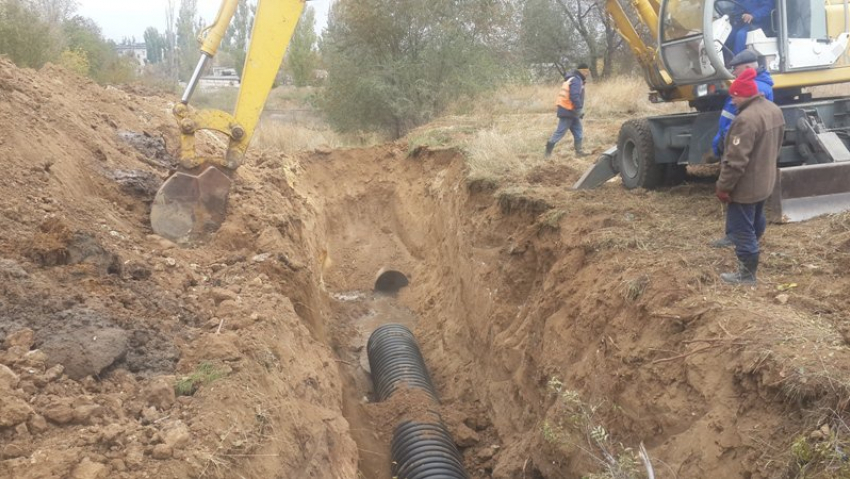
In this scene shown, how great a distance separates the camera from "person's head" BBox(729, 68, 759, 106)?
17.8 ft

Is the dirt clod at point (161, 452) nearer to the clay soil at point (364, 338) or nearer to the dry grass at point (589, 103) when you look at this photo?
the clay soil at point (364, 338)

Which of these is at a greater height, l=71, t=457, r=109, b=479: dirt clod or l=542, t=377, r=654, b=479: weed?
l=71, t=457, r=109, b=479: dirt clod

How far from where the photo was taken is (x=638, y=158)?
357 inches

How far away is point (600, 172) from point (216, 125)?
5083mm

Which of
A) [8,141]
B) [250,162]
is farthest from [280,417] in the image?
[250,162]

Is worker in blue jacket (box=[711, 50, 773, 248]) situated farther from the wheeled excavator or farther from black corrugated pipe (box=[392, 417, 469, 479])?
black corrugated pipe (box=[392, 417, 469, 479])

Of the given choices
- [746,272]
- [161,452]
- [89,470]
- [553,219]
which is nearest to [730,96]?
[746,272]

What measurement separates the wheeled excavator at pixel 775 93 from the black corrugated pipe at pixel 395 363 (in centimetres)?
313

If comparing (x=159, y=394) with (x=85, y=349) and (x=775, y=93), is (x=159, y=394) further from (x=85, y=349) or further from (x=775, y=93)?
(x=775, y=93)

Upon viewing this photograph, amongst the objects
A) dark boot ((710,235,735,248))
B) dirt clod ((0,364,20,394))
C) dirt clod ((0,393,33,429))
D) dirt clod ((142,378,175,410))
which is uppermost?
dirt clod ((0,364,20,394))

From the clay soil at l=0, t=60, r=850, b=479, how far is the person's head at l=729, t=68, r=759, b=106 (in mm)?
1383

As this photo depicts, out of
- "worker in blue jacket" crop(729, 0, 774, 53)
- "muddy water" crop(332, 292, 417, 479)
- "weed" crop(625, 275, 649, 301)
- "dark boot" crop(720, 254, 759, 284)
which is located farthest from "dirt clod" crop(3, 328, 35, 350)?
"worker in blue jacket" crop(729, 0, 774, 53)

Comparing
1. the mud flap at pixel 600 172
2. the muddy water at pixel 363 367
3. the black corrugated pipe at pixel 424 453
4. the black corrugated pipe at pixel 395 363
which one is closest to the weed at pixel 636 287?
A: the black corrugated pipe at pixel 424 453

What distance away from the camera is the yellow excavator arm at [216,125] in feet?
24.1
